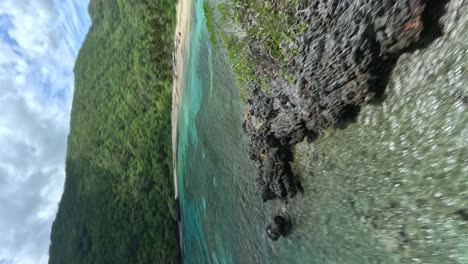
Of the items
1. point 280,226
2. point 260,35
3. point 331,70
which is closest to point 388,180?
point 331,70

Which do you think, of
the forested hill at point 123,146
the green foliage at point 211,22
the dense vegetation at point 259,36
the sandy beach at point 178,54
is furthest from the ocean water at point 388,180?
the forested hill at point 123,146

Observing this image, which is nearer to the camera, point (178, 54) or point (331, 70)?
point (331, 70)

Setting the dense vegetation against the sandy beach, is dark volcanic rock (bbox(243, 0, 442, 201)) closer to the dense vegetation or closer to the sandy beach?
the dense vegetation

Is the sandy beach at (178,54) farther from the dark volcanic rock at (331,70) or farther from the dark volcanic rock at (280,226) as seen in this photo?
the dark volcanic rock at (280,226)

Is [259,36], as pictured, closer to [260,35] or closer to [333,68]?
[260,35]

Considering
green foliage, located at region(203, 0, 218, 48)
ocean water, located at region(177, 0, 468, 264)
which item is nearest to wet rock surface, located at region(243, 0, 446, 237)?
ocean water, located at region(177, 0, 468, 264)

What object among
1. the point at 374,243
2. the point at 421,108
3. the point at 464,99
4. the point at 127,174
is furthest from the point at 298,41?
the point at 127,174

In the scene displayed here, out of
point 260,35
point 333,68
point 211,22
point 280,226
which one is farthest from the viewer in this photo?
point 211,22
